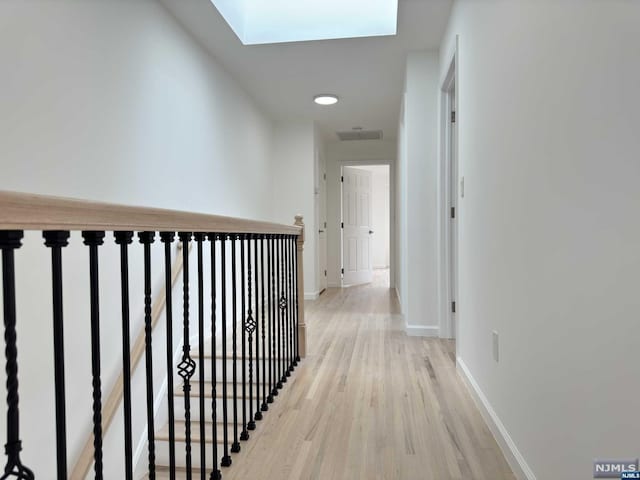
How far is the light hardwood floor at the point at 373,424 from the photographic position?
5.00ft

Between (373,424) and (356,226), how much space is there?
5.50 m

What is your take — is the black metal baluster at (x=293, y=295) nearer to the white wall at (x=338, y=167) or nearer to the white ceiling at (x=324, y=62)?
the white ceiling at (x=324, y=62)

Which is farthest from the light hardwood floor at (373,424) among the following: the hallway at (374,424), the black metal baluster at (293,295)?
the black metal baluster at (293,295)

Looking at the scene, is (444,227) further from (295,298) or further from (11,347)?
(11,347)

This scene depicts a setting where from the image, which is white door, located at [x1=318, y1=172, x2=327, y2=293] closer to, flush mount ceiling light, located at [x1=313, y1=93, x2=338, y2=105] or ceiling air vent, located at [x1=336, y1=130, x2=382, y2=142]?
ceiling air vent, located at [x1=336, y1=130, x2=382, y2=142]

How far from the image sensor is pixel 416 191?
11.6 feet

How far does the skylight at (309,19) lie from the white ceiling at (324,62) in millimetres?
67

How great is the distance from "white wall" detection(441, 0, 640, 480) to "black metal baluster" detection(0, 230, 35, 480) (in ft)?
3.57

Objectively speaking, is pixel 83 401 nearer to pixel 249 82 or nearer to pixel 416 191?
pixel 416 191

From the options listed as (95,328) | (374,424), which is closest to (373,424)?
(374,424)

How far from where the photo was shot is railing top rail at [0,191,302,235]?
0.60 meters

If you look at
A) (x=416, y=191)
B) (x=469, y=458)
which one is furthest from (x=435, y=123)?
(x=469, y=458)

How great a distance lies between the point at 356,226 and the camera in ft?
23.8

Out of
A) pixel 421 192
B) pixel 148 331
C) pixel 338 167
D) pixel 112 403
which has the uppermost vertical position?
pixel 338 167
